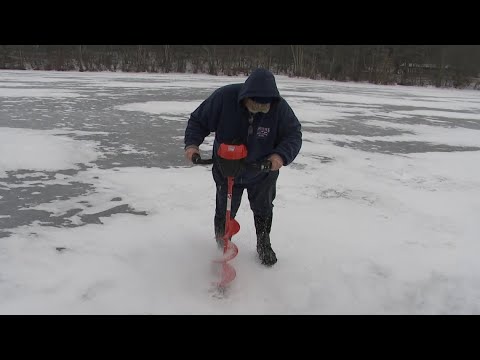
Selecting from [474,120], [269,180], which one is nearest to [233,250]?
[269,180]

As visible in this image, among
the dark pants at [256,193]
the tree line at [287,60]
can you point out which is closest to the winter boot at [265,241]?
the dark pants at [256,193]

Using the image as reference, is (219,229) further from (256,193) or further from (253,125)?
(253,125)

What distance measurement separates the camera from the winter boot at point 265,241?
111 inches

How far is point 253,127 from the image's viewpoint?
2.44 metres

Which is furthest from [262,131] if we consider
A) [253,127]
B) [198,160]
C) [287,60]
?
[287,60]

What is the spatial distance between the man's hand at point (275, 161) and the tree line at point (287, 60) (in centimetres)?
2335

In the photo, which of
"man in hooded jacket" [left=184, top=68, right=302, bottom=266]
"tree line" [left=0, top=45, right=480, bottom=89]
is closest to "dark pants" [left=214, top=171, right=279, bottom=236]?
"man in hooded jacket" [left=184, top=68, right=302, bottom=266]

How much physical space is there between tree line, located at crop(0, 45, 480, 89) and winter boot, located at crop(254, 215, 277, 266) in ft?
75.6

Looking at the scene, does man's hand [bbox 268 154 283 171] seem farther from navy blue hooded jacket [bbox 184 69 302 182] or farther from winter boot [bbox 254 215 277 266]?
winter boot [bbox 254 215 277 266]

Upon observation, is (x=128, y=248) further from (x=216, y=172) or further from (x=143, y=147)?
(x=143, y=147)

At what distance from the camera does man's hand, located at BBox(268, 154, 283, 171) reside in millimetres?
2338

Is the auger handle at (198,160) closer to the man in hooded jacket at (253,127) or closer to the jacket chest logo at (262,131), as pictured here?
the man in hooded jacket at (253,127)

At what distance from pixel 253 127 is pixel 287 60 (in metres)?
28.1

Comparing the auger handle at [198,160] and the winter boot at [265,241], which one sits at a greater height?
the auger handle at [198,160]
